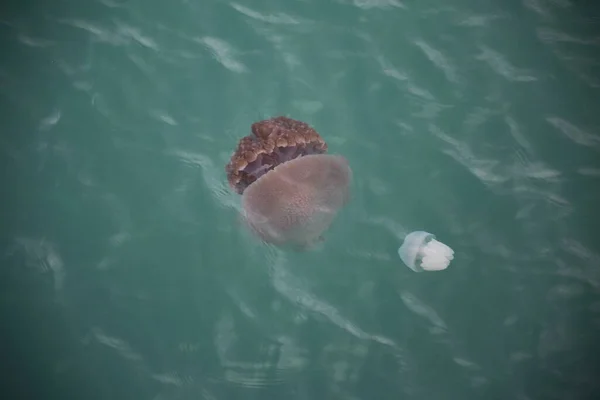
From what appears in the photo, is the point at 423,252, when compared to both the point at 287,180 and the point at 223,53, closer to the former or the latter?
the point at 287,180

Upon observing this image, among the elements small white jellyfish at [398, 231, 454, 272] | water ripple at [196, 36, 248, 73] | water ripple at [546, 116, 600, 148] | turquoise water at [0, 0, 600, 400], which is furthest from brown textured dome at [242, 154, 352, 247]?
water ripple at [546, 116, 600, 148]

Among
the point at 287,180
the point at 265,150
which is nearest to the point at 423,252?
the point at 287,180

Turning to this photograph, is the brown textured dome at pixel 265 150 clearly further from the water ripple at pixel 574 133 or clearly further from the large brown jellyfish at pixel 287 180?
the water ripple at pixel 574 133

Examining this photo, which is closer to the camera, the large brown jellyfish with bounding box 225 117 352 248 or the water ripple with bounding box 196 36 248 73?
the large brown jellyfish with bounding box 225 117 352 248

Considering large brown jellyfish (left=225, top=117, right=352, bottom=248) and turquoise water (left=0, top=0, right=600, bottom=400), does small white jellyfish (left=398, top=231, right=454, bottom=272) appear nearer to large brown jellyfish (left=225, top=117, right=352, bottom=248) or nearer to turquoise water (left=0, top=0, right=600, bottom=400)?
turquoise water (left=0, top=0, right=600, bottom=400)

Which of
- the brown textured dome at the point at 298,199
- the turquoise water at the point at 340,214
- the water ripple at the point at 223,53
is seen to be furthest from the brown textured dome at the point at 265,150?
the water ripple at the point at 223,53

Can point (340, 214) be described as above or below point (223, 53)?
below

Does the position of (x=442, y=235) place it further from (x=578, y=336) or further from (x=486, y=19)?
(x=486, y=19)
